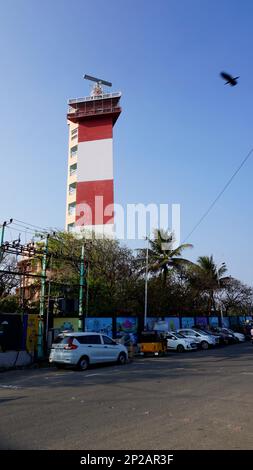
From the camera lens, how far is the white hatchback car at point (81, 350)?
18.2m

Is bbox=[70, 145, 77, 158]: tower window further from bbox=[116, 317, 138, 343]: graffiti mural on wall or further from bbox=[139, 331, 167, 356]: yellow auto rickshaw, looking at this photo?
bbox=[139, 331, 167, 356]: yellow auto rickshaw

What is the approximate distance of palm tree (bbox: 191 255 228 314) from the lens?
48.9 m

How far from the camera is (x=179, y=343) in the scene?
→ 28.8 metres

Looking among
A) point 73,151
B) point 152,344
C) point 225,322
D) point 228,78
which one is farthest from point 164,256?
point 228,78

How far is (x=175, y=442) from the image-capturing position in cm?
621

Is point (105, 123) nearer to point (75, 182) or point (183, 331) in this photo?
point (75, 182)

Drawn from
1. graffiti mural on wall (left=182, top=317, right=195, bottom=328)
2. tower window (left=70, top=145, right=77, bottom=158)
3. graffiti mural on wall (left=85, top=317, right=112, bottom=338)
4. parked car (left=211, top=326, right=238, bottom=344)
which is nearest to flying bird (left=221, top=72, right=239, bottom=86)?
graffiti mural on wall (left=85, top=317, right=112, bottom=338)

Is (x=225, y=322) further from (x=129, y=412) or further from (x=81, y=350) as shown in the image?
(x=129, y=412)

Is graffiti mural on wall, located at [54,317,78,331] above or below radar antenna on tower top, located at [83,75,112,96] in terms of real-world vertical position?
below

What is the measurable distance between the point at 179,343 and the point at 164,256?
1654cm

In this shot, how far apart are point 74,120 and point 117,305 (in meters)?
34.1

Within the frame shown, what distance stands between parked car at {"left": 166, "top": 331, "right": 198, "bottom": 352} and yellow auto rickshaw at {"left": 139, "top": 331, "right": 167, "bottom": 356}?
9.70 ft

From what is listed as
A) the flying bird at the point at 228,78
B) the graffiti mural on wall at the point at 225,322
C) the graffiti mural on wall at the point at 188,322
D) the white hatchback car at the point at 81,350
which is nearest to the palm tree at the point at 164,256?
the graffiti mural on wall at the point at 188,322
